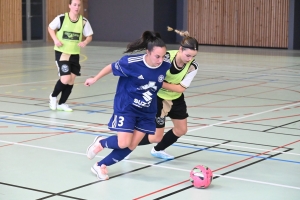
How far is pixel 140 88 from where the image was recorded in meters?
5.20

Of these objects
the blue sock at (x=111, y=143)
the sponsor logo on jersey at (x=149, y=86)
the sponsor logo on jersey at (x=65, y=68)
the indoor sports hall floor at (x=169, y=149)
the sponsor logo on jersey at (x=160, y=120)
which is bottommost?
the indoor sports hall floor at (x=169, y=149)

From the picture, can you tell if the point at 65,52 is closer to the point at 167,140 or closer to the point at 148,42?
the point at 167,140

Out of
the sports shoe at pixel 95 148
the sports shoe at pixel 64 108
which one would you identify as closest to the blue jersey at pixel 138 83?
the sports shoe at pixel 95 148

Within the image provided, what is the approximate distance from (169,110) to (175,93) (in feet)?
0.57

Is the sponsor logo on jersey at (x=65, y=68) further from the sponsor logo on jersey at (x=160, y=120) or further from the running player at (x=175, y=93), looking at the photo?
the sponsor logo on jersey at (x=160, y=120)

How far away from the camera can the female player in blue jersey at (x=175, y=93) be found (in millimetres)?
5620

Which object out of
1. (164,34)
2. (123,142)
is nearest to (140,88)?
(123,142)

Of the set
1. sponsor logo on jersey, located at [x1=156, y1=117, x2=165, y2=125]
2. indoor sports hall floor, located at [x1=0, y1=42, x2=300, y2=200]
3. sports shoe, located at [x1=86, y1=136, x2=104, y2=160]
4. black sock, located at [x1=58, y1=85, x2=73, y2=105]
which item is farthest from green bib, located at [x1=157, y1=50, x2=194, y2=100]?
black sock, located at [x1=58, y1=85, x2=73, y2=105]

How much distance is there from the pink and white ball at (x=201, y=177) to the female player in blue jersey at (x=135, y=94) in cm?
55

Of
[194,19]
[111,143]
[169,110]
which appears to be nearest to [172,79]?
[169,110]

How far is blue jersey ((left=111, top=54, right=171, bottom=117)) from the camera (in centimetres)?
518

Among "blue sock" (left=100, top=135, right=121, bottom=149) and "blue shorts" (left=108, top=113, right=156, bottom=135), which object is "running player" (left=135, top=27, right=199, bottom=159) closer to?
"blue shorts" (left=108, top=113, right=156, bottom=135)

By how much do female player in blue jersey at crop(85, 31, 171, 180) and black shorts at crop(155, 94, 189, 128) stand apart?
0.49 m

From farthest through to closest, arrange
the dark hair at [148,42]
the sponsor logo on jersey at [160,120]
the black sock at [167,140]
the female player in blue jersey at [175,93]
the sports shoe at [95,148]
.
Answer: the black sock at [167,140], the sponsor logo on jersey at [160,120], the female player in blue jersey at [175,93], the sports shoe at [95,148], the dark hair at [148,42]
